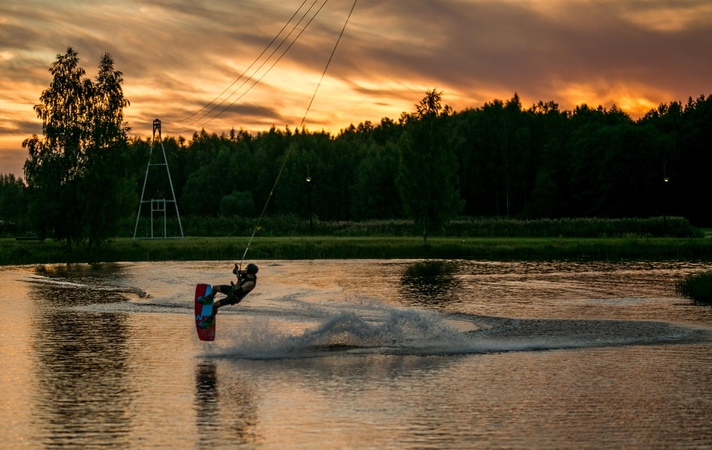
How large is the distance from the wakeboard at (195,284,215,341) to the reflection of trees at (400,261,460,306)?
1169cm

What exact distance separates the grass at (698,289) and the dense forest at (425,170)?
17.7 metres

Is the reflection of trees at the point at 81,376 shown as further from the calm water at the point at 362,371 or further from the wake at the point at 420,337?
the wake at the point at 420,337

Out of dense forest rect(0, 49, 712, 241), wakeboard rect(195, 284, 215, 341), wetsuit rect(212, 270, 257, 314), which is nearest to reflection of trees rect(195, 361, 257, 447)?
wakeboard rect(195, 284, 215, 341)

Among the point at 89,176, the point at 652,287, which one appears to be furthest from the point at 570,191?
the point at 652,287

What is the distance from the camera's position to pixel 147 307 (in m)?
33.0

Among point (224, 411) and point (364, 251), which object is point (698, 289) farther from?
point (364, 251)

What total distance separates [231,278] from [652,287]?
805 inches

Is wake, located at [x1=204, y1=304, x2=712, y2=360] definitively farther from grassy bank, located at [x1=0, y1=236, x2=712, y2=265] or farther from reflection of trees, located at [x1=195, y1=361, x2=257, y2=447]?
grassy bank, located at [x1=0, y1=236, x2=712, y2=265]

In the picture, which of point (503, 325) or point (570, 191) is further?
point (570, 191)

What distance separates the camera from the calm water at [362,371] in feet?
45.4

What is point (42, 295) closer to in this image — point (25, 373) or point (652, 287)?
point (25, 373)

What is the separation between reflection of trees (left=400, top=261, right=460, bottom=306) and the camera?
111 feet

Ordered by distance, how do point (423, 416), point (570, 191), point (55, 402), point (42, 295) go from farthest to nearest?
point (570, 191) → point (42, 295) → point (55, 402) → point (423, 416)

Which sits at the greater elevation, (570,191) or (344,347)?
(570,191)
